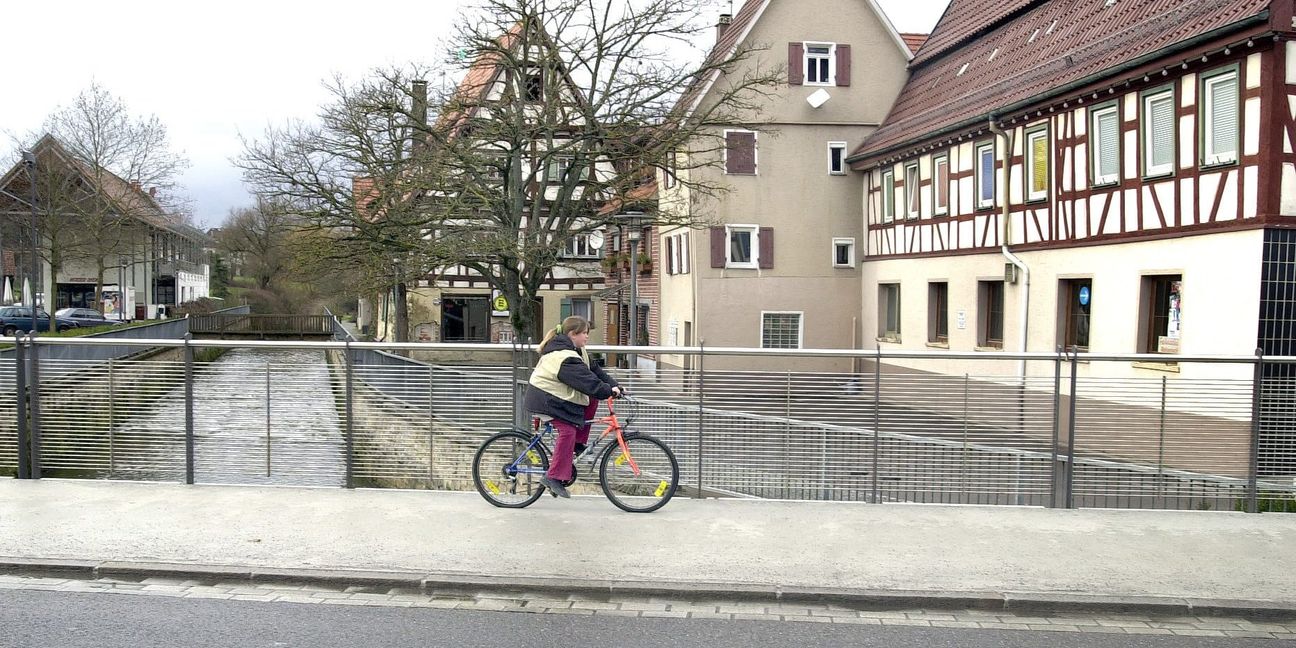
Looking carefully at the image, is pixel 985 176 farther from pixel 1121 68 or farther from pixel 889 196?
pixel 1121 68

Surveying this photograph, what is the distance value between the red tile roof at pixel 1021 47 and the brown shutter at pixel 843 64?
5.40ft

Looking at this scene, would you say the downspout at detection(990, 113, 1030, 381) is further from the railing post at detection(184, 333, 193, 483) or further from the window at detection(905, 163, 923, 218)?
the railing post at detection(184, 333, 193, 483)

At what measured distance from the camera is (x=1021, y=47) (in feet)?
75.8

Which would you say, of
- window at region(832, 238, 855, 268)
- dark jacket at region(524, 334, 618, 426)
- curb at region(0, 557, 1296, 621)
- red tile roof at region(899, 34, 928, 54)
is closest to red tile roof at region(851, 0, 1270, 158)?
red tile roof at region(899, 34, 928, 54)

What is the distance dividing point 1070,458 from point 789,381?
2.58 metres

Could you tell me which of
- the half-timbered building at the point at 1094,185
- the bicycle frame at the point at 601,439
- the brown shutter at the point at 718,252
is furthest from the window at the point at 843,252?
the bicycle frame at the point at 601,439

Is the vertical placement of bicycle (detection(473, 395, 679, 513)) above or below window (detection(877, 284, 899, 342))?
below

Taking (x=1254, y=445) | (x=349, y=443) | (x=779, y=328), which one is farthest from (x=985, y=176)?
(x=349, y=443)

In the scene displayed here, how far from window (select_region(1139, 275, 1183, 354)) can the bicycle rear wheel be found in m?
11.4

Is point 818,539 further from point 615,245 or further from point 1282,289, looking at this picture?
point 615,245

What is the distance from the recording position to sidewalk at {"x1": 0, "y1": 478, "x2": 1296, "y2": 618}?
650 centimetres

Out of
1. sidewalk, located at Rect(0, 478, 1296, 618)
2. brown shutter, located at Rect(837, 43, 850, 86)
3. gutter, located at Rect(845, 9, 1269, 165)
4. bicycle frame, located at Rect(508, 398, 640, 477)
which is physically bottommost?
sidewalk, located at Rect(0, 478, 1296, 618)

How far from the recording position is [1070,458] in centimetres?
912

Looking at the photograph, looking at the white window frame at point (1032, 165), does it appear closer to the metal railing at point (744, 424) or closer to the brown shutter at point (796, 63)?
the brown shutter at point (796, 63)
